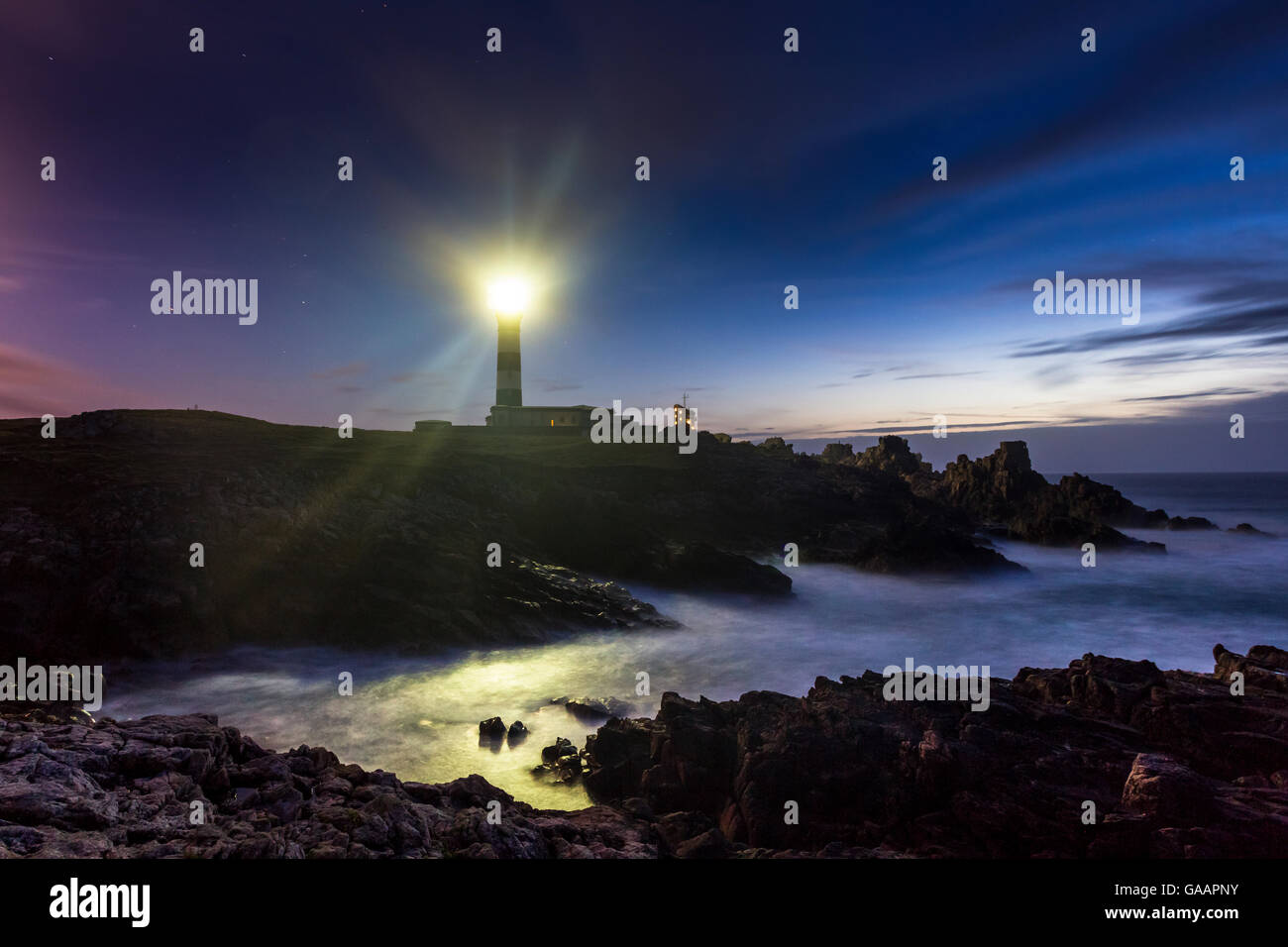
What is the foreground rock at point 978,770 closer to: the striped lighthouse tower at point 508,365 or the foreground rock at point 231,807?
the foreground rock at point 231,807

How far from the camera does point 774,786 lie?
12.2 m

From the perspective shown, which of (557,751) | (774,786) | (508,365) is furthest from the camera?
(508,365)

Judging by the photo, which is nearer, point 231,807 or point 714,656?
point 231,807

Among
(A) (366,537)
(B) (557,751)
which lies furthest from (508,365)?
(B) (557,751)

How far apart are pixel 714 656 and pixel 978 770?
16.9m

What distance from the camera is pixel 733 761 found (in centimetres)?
1367

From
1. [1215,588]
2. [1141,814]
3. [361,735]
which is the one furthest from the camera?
[1215,588]

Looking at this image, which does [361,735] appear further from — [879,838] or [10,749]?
[879,838]

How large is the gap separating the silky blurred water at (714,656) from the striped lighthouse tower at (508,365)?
5488cm

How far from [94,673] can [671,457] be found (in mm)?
54434

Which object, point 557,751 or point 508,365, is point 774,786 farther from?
point 508,365

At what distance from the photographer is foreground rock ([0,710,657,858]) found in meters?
7.10

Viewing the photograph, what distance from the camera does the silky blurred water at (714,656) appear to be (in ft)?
59.1
